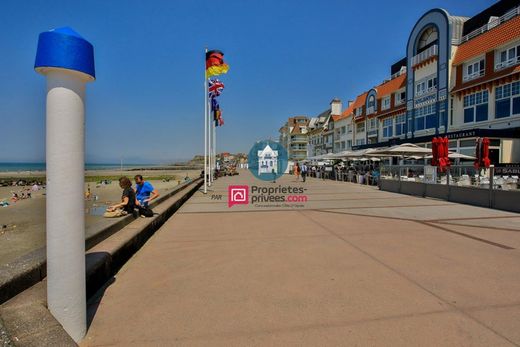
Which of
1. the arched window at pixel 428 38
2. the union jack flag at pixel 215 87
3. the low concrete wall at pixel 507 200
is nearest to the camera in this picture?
the low concrete wall at pixel 507 200

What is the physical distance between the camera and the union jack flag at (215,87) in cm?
1905

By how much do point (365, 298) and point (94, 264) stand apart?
3185 mm

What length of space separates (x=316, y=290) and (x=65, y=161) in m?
3.01

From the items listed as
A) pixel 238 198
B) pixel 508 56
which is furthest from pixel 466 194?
pixel 508 56

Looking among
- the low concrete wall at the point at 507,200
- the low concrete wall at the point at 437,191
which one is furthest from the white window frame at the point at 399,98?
the low concrete wall at the point at 507,200

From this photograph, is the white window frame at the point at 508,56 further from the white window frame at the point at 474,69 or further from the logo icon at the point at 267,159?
the logo icon at the point at 267,159

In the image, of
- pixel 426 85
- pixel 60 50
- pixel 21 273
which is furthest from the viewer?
pixel 426 85

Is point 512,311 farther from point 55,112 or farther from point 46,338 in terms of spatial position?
point 55,112

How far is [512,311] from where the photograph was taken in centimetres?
326

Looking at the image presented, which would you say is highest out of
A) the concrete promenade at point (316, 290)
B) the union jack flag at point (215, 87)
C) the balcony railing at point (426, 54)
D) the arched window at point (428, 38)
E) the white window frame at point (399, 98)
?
the arched window at point (428, 38)

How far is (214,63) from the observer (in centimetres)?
1730

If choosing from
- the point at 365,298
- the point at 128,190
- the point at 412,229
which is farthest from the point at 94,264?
the point at 412,229

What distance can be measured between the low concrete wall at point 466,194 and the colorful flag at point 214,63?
11415mm

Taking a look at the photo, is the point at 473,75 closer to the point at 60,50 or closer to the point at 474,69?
A: the point at 474,69
